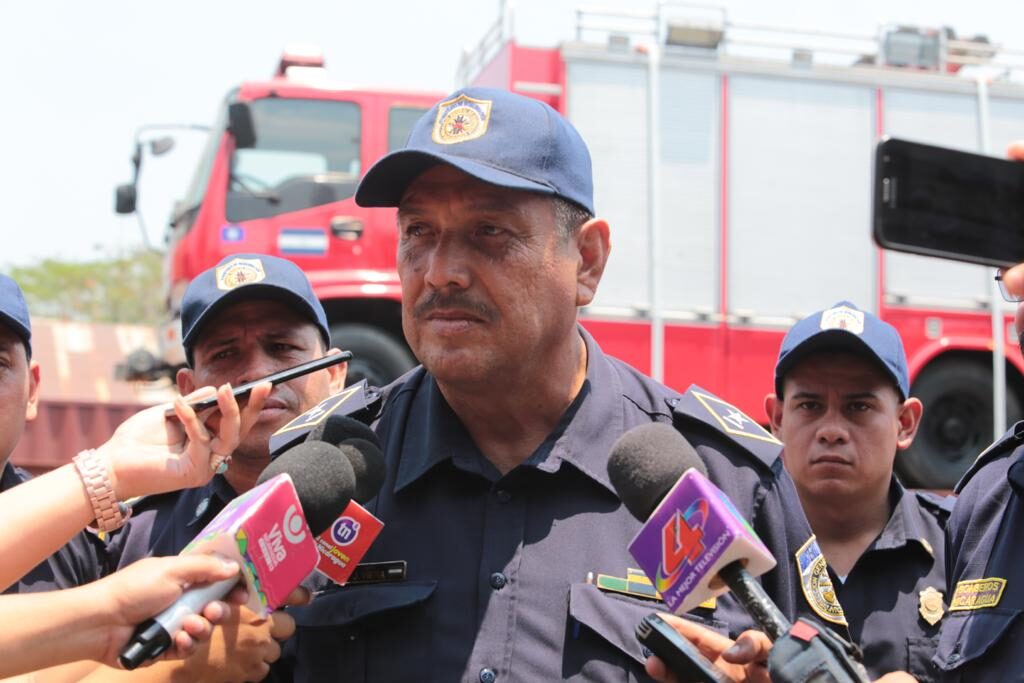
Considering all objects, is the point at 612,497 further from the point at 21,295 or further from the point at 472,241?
the point at 21,295

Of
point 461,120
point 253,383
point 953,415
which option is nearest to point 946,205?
point 461,120

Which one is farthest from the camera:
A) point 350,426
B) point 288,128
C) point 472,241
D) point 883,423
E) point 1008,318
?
point 1008,318

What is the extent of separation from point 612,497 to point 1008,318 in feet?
25.0

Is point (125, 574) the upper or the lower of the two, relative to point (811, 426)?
upper

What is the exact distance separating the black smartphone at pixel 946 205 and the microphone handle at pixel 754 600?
0.51 m

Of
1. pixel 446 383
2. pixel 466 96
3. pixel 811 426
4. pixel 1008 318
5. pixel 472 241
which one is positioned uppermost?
pixel 466 96

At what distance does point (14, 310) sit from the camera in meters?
2.87

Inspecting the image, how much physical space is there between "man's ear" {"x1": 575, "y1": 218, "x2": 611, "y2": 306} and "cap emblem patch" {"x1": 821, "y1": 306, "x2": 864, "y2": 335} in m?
1.11

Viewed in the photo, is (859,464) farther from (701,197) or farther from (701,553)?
(701,197)

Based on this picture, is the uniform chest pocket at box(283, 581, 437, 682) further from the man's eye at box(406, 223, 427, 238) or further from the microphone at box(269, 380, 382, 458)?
Answer: the man's eye at box(406, 223, 427, 238)

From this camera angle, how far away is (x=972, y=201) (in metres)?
1.77

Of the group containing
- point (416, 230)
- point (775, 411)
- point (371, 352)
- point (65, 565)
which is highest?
point (416, 230)

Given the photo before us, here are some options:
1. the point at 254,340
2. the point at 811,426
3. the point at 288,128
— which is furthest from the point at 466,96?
the point at 288,128

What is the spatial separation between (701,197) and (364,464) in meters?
6.99
